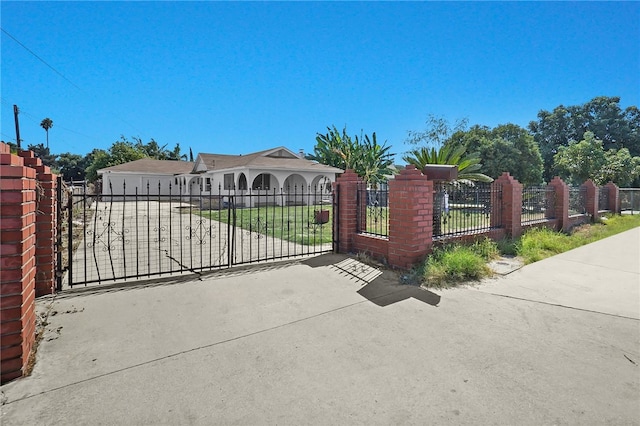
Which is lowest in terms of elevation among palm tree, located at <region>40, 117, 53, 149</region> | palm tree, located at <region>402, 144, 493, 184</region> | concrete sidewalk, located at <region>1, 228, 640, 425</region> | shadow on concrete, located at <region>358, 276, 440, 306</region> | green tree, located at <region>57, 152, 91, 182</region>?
concrete sidewalk, located at <region>1, 228, 640, 425</region>

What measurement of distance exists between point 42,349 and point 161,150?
5972 centimetres

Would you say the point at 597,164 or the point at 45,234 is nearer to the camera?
the point at 45,234

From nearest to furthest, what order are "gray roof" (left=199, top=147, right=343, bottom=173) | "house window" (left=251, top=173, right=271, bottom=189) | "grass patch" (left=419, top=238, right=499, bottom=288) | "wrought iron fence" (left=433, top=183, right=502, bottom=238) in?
"grass patch" (left=419, top=238, right=499, bottom=288), "wrought iron fence" (left=433, top=183, right=502, bottom=238), "gray roof" (left=199, top=147, right=343, bottom=173), "house window" (left=251, top=173, right=271, bottom=189)

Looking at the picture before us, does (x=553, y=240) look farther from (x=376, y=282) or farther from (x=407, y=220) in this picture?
A: (x=376, y=282)

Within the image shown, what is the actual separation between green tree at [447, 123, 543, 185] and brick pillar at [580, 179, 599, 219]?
13.8 m

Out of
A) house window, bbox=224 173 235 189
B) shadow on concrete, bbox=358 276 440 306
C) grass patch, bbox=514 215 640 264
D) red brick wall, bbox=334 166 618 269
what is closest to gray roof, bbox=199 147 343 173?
house window, bbox=224 173 235 189

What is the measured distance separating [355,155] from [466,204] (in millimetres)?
20406

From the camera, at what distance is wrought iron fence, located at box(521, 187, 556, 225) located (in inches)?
369

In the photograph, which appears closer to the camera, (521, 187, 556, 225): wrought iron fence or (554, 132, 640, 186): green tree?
(521, 187, 556, 225): wrought iron fence

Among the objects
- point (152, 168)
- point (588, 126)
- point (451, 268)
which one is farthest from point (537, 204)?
point (588, 126)

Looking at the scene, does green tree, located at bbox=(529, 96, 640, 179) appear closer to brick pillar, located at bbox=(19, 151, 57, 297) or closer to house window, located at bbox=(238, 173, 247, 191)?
house window, located at bbox=(238, 173, 247, 191)

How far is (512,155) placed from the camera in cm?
2642

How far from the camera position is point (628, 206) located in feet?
60.3

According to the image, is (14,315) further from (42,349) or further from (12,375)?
(42,349)
